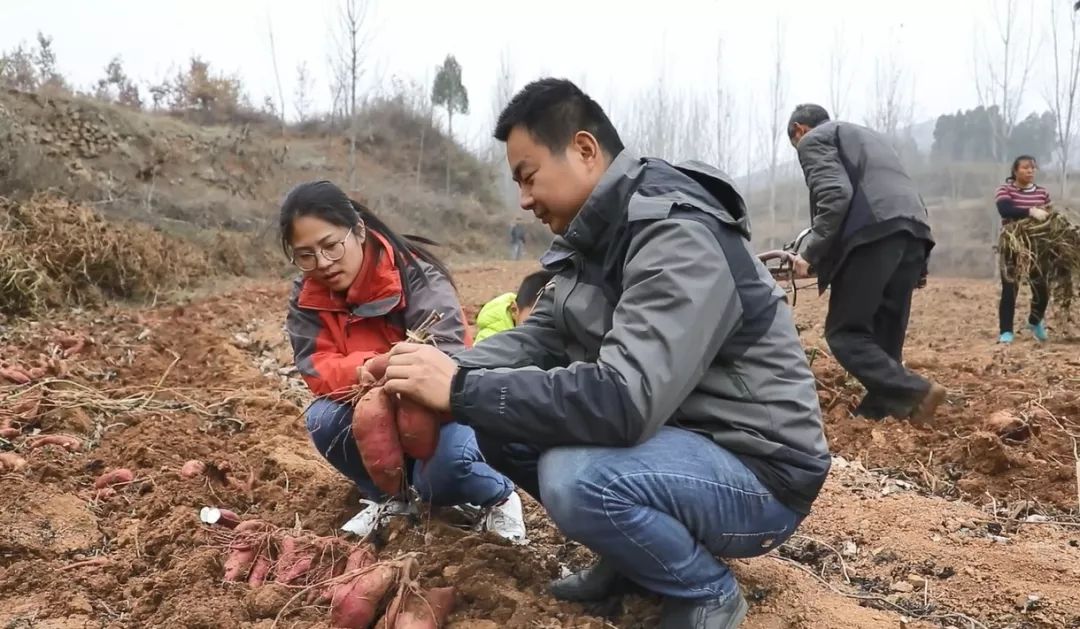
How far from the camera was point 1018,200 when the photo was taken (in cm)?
624

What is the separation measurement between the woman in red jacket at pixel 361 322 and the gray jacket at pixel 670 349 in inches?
26.7

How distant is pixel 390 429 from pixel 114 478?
5.04 feet

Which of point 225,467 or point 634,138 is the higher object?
point 634,138

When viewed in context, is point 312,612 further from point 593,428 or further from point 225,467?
point 225,467

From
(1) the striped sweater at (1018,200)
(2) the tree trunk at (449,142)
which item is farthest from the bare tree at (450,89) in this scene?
(1) the striped sweater at (1018,200)

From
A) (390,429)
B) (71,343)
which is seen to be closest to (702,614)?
(390,429)

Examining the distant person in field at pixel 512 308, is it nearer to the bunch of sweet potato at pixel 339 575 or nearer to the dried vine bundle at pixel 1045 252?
the bunch of sweet potato at pixel 339 575

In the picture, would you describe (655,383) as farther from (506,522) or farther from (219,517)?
(219,517)

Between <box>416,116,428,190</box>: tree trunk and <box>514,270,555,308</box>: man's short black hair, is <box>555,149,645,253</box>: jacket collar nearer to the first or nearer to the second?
<box>514,270,555,308</box>: man's short black hair

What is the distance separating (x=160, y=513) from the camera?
255 centimetres

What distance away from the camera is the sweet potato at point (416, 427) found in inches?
72.5

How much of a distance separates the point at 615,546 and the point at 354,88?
66.7ft

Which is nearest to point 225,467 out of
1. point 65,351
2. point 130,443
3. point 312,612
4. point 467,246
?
point 130,443

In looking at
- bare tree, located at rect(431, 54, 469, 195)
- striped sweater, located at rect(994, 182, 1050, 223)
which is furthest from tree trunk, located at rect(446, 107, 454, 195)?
striped sweater, located at rect(994, 182, 1050, 223)
